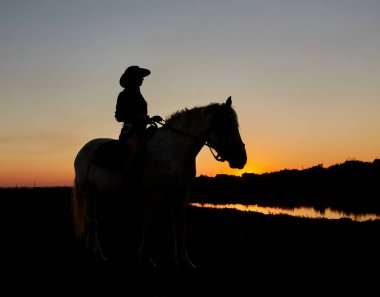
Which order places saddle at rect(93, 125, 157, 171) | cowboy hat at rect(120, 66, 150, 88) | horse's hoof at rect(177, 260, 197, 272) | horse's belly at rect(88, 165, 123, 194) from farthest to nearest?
1. horse's belly at rect(88, 165, 123, 194)
2. cowboy hat at rect(120, 66, 150, 88)
3. saddle at rect(93, 125, 157, 171)
4. horse's hoof at rect(177, 260, 197, 272)

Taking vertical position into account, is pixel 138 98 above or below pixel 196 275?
above

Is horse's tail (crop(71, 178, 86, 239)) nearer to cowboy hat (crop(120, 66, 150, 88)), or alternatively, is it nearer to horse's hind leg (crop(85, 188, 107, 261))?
horse's hind leg (crop(85, 188, 107, 261))

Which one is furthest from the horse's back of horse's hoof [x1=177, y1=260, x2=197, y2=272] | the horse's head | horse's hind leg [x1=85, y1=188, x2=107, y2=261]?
horse's hoof [x1=177, y1=260, x2=197, y2=272]

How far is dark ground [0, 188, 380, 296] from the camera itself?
664 cm

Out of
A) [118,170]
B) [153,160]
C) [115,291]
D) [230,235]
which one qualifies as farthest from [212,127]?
[230,235]

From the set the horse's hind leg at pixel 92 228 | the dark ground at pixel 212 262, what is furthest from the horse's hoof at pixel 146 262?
the horse's hind leg at pixel 92 228

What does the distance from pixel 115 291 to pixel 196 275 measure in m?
1.78

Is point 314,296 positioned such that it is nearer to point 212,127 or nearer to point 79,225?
point 212,127

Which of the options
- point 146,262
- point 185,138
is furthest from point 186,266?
point 185,138

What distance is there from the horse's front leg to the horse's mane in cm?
160

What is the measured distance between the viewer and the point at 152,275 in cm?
761

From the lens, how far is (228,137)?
7.83 m

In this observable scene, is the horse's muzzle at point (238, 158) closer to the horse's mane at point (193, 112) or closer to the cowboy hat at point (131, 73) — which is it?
the horse's mane at point (193, 112)

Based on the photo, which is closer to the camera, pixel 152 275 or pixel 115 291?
pixel 115 291
